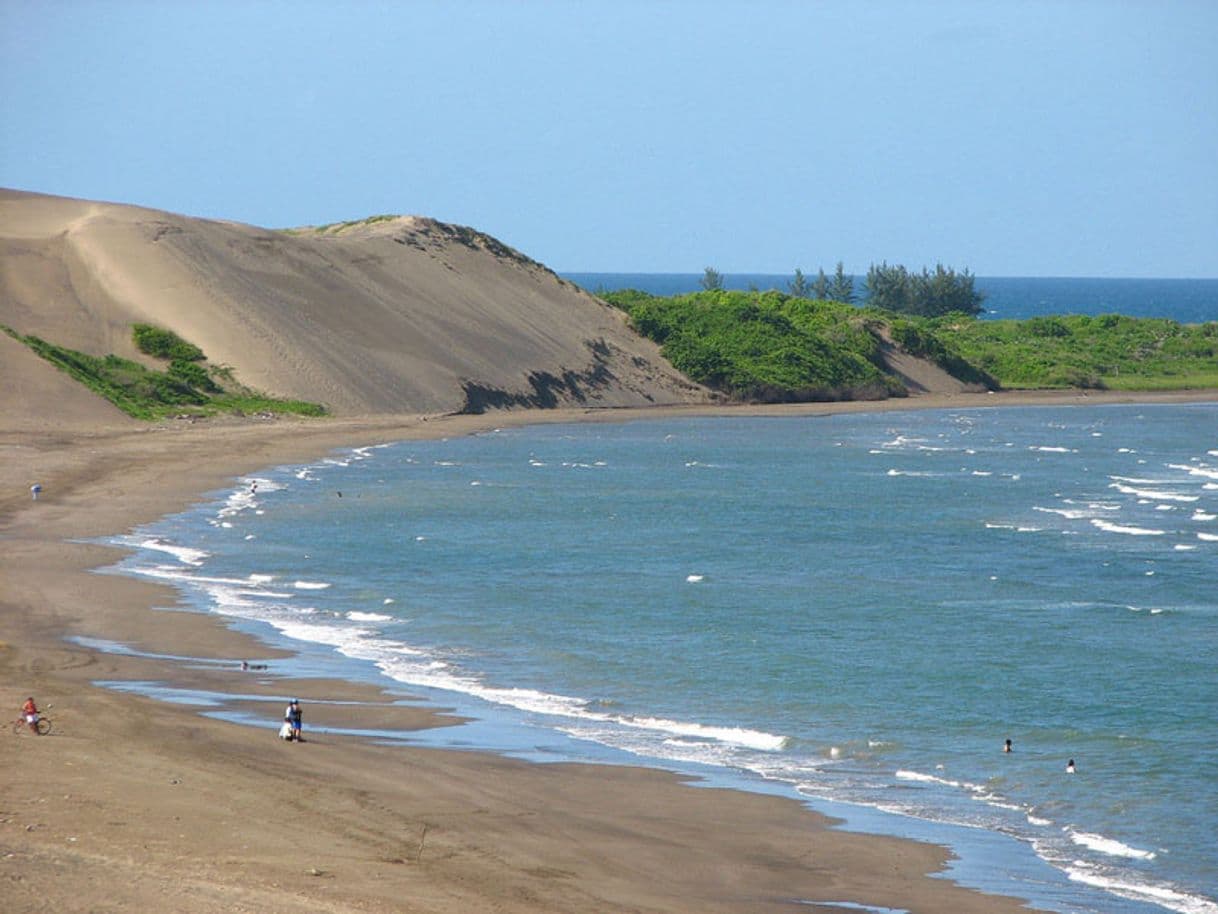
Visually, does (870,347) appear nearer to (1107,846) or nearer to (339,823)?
(1107,846)

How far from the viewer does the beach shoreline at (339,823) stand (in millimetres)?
16625

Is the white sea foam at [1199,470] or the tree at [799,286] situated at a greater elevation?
the tree at [799,286]

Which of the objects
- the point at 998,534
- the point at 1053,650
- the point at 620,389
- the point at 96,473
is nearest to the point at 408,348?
the point at 620,389

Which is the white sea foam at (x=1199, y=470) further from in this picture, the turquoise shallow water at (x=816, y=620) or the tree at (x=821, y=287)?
the tree at (x=821, y=287)

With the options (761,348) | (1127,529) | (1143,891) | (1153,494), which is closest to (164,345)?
(761,348)

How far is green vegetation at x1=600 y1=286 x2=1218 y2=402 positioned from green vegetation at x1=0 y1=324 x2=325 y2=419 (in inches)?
1346

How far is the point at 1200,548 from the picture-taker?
4797cm

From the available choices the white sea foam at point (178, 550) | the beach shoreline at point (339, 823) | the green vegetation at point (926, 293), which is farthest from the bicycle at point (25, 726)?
the green vegetation at point (926, 293)

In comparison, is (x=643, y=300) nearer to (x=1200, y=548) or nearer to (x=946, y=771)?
(x=1200, y=548)

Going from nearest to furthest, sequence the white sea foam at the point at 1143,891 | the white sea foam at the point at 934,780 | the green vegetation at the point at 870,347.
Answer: the white sea foam at the point at 1143,891 → the white sea foam at the point at 934,780 → the green vegetation at the point at 870,347

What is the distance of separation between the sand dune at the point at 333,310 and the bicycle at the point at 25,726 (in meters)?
64.6

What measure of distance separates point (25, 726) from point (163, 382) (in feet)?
203

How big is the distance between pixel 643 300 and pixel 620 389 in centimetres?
2052

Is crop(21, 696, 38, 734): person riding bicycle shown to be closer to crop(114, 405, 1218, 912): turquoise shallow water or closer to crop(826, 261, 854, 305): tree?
crop(114, 405, 1218, 912): turquoise shallow water
